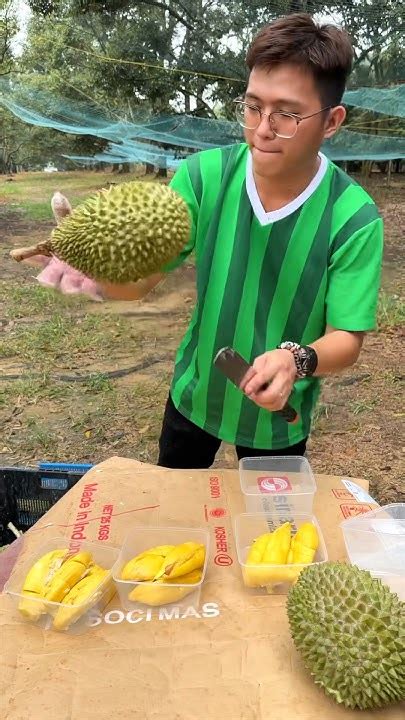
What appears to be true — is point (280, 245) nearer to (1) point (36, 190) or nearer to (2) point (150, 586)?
(2) point (150, 586)

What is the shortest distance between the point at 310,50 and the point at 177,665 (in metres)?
1.41

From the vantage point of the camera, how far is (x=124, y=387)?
4.09m

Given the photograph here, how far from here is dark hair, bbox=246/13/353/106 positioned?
149 centimetres

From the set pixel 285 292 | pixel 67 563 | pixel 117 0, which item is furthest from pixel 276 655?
pixel 117 0

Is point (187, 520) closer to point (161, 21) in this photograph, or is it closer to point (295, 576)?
point (295, 576)

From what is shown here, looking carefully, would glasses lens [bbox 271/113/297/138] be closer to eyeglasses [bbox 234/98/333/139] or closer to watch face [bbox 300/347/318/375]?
eyeglasses [bbox 234/98/333/139]

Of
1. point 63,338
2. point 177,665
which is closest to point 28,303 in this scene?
point 63,338

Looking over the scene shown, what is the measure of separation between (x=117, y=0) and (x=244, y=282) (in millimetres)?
6356

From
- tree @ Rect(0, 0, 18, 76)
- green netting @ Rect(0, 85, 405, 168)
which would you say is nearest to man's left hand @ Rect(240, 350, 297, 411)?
green netting @ Rect(0, 85, 405, 168)

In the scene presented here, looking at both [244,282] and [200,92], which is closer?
[244,282]

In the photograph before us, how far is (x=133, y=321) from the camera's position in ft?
16.9

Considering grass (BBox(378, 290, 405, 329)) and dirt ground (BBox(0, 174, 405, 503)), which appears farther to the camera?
grass (BBox(378, 290, 405, 329))

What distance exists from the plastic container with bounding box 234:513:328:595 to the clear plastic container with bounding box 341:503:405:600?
0.08 meters

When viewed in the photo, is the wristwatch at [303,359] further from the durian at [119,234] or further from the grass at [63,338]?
the grass at [63,338]
